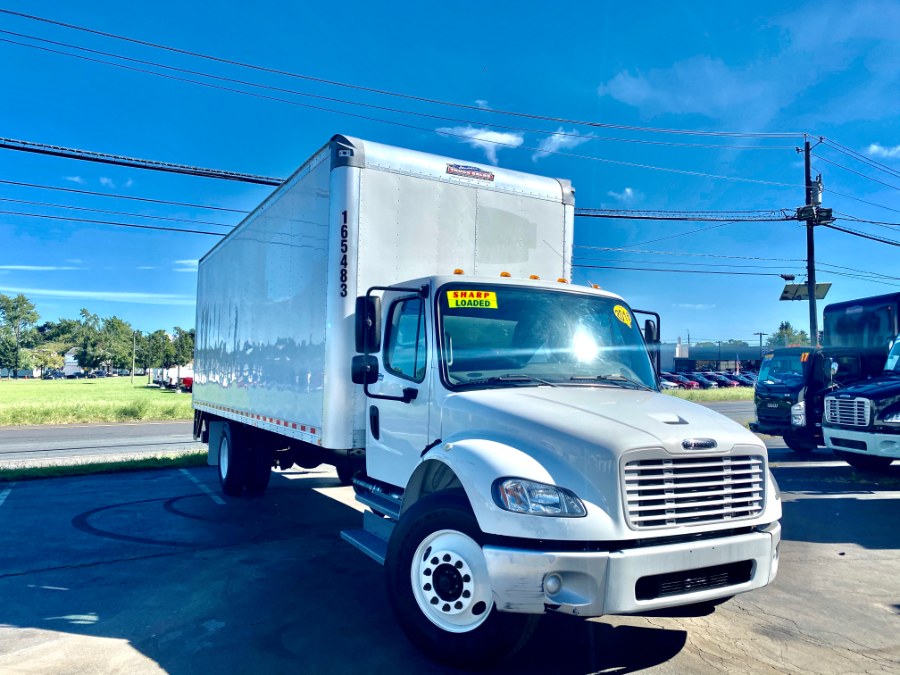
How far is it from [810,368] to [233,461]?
11.2 m

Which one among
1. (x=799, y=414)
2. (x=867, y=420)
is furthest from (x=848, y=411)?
(x=799, y=414)

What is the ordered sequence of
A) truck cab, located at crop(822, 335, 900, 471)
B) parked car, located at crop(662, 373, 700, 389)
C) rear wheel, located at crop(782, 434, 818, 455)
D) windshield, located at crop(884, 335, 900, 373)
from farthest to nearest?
1. parked car, located at crop(662, 373, 700, 389)
2. rear wheel, located at crop(782, 434, 818, 455)
3. windshield, located at crop(884, 335, 900, 373)
4. truck cab, located at crop(822, 335, 900, 471)

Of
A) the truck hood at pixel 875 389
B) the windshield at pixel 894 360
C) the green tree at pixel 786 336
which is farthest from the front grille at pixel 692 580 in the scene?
the green tree at pixel 786 336

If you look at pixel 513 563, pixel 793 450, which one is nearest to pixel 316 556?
pixel 513 563

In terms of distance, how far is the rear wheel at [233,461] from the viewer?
29.7ft

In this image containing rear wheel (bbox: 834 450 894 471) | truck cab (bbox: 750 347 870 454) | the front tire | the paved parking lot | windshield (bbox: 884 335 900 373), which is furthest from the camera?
truck cab (bbox: 750 347 870 454)

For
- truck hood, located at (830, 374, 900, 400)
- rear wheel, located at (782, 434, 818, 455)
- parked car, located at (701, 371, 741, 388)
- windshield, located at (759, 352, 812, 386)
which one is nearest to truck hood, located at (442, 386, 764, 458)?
truck hood, located at (830, 374, 900, 400)

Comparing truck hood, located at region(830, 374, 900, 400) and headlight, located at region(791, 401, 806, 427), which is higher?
truck hood, located at region(830, 374, 900, 400)

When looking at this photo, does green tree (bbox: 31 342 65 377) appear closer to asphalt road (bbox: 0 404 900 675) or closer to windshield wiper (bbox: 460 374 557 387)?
asphalt road (bbox: 0 404 900 675)

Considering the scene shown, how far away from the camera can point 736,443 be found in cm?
384

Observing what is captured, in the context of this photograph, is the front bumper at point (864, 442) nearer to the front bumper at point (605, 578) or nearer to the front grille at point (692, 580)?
the front grille at point (692, 580)

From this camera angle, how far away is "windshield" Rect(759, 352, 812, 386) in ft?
51.1

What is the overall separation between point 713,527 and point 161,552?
533 cm

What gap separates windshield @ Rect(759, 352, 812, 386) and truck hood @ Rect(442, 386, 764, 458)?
12.8 meters
